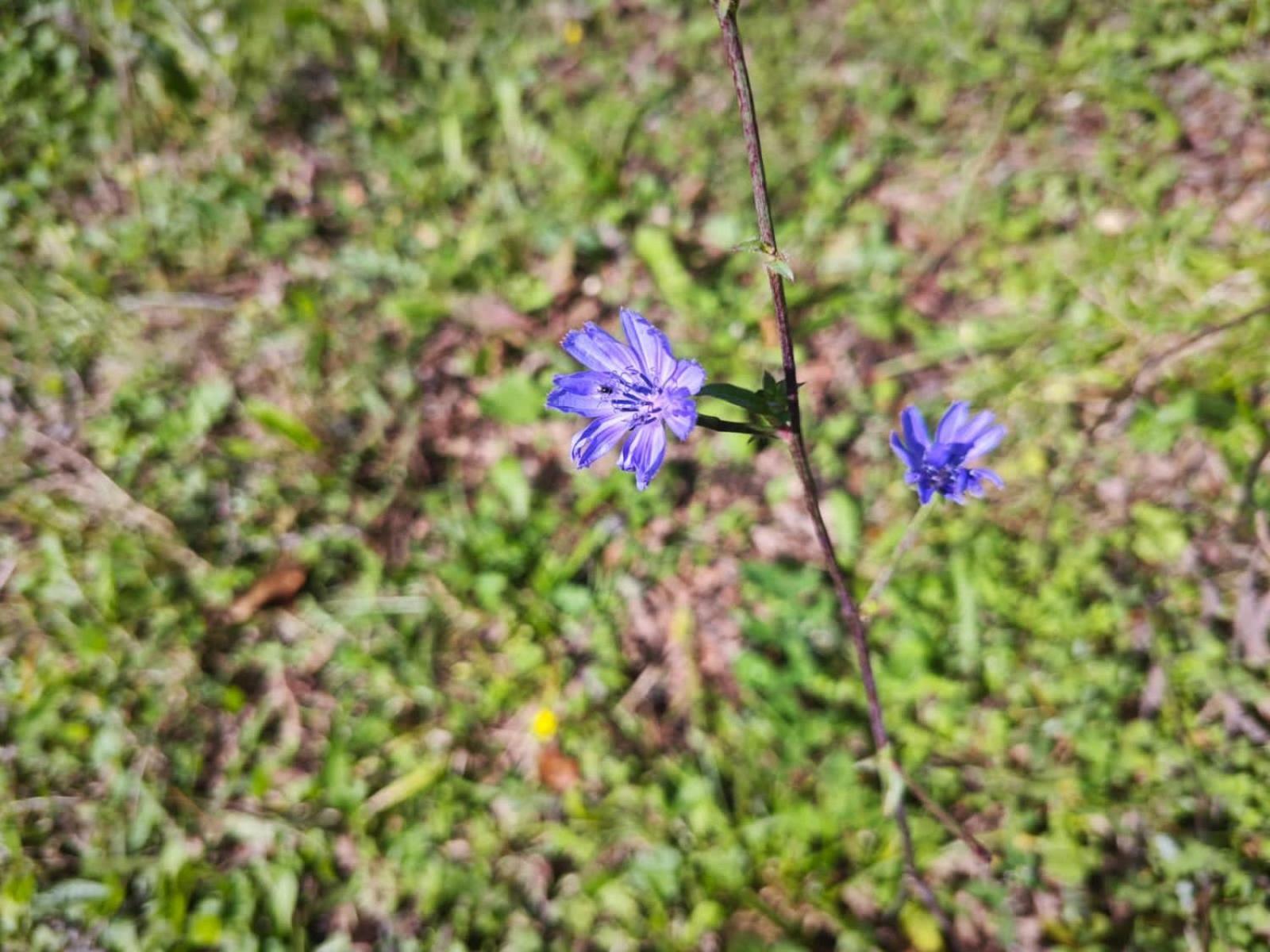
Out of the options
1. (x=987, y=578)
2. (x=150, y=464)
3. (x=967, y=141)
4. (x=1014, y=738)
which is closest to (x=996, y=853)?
(x=1014, y=738)

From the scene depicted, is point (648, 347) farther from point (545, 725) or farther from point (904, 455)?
point (545, 725)

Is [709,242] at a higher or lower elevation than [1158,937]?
higher

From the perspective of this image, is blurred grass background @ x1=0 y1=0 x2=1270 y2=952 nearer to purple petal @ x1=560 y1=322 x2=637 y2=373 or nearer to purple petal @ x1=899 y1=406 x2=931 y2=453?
purple petal @ x1=899 y1=406 x2=931 y2=453

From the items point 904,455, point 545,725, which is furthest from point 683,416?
point 545,725

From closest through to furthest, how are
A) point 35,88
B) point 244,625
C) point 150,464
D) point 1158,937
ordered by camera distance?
point 1158,937 → point 244,625 → point 150,464 → point 35,88

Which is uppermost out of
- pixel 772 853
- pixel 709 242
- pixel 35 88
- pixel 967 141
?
pixel 35 88

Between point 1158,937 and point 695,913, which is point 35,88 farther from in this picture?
point 1158,937

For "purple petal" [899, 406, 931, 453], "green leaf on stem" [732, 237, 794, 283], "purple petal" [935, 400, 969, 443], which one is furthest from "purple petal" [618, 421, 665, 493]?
"purple petal" [935, 400, 969, 443]
